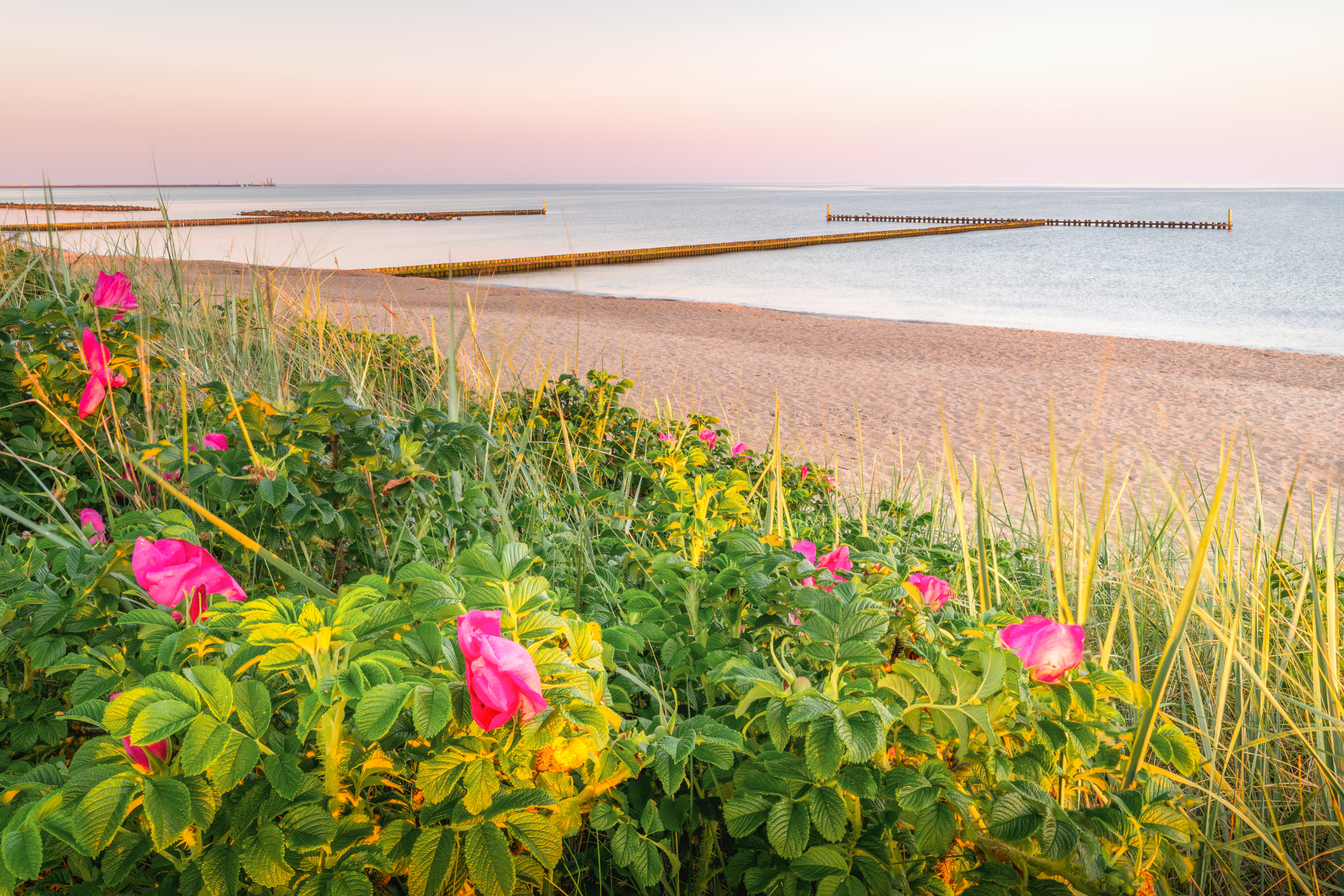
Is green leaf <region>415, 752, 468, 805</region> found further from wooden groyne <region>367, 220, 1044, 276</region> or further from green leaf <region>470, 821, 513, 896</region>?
wooden groyne <region>367, 220, 1044, 276</region>

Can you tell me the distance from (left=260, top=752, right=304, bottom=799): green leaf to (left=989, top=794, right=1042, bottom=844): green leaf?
832 millimetres

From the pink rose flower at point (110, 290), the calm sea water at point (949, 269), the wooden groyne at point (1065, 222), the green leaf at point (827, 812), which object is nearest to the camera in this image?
the green leaf at point (827, 812)

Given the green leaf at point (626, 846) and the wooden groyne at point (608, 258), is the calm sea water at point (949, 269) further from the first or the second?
the green leaf at point (626, 846)

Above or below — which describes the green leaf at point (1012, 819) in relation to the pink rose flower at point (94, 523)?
below

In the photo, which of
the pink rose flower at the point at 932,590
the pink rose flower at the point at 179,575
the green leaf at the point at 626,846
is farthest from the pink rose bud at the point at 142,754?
the pink rose flower at the point at 932,590

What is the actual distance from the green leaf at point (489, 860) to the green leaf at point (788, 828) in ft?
1.06

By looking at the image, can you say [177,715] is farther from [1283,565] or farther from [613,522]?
[1283,565]

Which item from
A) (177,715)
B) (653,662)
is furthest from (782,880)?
(177,715)

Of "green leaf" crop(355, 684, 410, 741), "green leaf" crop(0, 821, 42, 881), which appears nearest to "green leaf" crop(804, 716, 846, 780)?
"green leaf" crop(355, 684, 410, 741)

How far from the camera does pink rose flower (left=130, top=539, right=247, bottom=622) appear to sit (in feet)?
3.36

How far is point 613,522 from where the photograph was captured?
2.42 m

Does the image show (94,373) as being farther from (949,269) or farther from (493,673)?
(949,269)

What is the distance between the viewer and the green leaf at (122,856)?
829 mm

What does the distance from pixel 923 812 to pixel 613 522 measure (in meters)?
1.56
